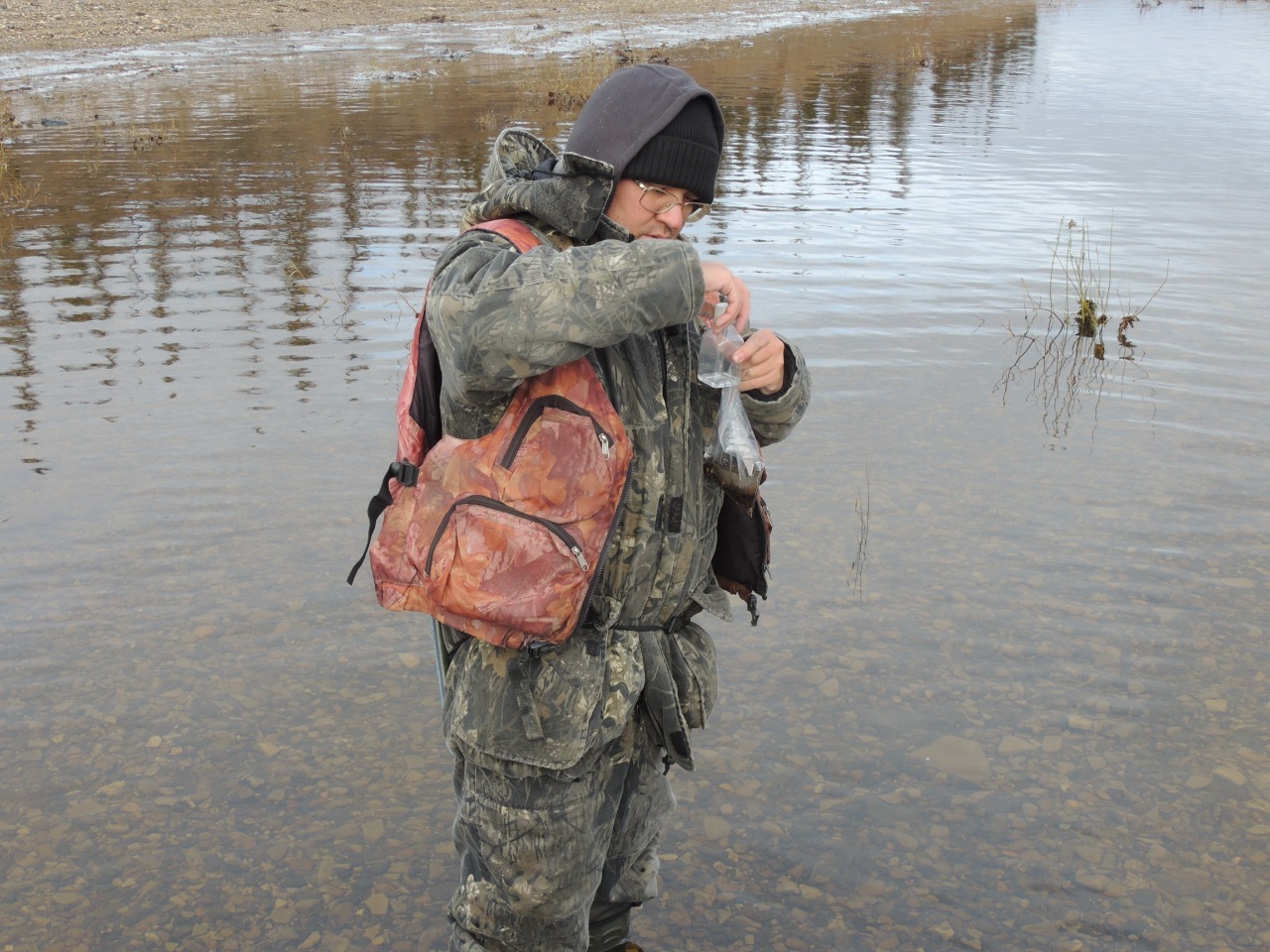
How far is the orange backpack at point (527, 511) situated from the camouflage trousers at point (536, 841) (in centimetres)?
34

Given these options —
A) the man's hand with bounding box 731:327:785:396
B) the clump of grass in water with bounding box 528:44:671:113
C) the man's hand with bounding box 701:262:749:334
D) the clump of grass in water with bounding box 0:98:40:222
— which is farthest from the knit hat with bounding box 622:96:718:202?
the clump of grass in water with bounding box 528:44:671:113

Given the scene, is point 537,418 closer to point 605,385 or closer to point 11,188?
point 605,385

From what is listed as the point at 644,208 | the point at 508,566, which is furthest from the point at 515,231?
the point at 508,566

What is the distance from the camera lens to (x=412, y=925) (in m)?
3.85

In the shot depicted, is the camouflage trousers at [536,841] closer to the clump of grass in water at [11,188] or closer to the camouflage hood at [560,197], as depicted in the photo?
the camouflage hood at [560,197]

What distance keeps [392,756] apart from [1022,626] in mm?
2721

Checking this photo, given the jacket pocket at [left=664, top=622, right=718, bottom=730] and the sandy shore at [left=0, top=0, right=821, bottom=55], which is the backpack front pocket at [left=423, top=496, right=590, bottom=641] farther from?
the sandy shore at [left=0, top=0, right=821, bottom=55]

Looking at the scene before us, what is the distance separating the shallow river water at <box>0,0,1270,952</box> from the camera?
3.98 metres

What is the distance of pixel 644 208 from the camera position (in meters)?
2.62

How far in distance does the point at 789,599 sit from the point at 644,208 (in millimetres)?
3365

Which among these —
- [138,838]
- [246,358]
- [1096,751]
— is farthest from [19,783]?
[246,358]

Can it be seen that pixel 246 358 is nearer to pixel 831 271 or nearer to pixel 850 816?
pixel 831 271

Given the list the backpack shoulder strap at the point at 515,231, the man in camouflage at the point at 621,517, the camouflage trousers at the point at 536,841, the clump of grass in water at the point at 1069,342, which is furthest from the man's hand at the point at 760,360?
the clump of grass in water at the point at 1069,342

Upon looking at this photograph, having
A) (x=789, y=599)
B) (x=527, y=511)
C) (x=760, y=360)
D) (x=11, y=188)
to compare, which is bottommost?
(x=789, y=599)
